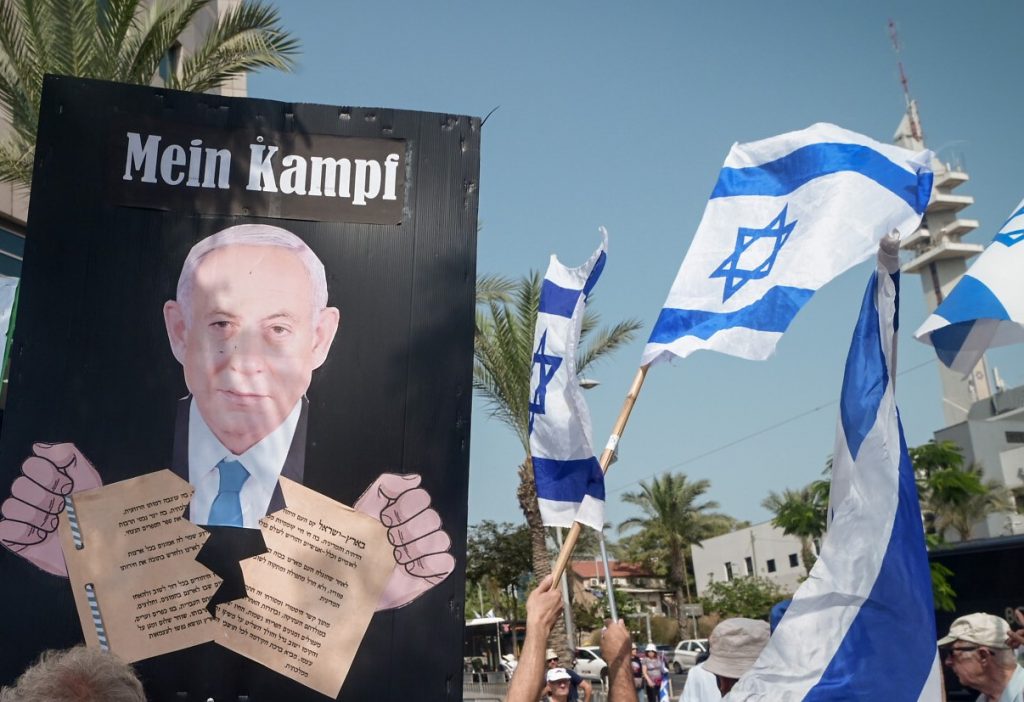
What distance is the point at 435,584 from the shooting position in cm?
415

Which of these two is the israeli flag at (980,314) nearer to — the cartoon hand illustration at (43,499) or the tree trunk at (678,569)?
the cartoon hand illustration at (43,499)

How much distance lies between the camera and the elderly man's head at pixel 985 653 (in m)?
4.05

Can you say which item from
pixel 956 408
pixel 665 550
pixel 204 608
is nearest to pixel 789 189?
pixel 204 608

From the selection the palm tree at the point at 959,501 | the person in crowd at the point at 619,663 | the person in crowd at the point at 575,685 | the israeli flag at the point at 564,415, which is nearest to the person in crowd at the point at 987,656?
the israeli flag at the point at 564,415

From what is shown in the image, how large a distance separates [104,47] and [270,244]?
7.40 meters

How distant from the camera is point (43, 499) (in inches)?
159

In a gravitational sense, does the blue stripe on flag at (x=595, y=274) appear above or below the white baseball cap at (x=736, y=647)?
above

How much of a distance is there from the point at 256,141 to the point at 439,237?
95 centimetres

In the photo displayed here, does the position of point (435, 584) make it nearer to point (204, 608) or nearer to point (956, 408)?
point (204, 608)

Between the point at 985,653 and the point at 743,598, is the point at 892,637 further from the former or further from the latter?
the point at 743,598

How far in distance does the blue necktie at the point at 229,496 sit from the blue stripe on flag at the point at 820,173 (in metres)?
2.38

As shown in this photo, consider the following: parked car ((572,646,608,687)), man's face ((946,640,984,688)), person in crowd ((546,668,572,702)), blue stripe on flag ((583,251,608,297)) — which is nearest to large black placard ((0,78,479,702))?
blue stripe on flag ((583,251,608,297))

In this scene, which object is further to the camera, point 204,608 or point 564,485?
point 204,608

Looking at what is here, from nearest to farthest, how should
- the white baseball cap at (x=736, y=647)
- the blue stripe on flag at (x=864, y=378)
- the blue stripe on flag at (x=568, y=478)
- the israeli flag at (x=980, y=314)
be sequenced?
the blue stripe on flag at (x=864, y=378) → the white baseball cap at (x=736, y=647) → the blue stripe on flag at (x=568, y=478) → the israeli flag at (x=980, y=314)
